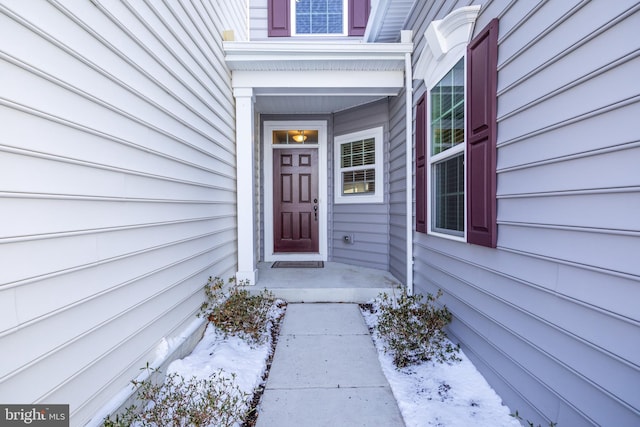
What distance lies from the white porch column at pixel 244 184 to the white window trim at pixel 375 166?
1.60 meters

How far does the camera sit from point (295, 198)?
4.98 metres

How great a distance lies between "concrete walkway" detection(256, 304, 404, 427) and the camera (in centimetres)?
169

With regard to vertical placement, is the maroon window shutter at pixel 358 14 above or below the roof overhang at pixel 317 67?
above

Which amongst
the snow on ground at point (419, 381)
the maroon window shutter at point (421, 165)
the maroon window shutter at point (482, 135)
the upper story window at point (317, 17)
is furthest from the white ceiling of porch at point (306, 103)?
the snow on ground at point (419, 381)

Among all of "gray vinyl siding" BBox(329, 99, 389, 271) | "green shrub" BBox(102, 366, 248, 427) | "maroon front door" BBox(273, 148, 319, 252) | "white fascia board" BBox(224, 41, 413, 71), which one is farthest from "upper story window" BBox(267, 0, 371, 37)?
"green shrub" BBox(102, 366, 248, 427)

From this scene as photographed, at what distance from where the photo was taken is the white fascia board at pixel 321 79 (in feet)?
11.2

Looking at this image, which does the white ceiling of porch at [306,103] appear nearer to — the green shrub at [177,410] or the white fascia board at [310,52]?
the white fascia board at [310,52]

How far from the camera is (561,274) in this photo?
1.28 m

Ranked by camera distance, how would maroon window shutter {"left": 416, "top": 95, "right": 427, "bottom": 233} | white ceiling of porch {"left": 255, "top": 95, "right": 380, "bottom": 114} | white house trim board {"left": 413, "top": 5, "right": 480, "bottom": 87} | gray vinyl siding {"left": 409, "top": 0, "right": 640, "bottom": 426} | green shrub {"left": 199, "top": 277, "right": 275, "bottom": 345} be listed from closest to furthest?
1. gray vinyl siding {"left": 409, "top": 0, "right": 640, "bottom": 426}
2. white house trim board {"left": 413, "top": 5, "right": 480, "bottom": 87}
3. green shrub {"left": 199, "top": 277, "right": 275, "bottom": 345}
4. maroon window shutter {"left": 416, "top": 95, "right": 427, "bottom": 233}
5. white ceiling of porch {"left": 255, "top": 95, "right": 380, "bottom": 114}

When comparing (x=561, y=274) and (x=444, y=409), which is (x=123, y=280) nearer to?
(x=444, y=409)

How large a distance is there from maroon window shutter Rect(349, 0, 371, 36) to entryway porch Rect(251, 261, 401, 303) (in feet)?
11.4

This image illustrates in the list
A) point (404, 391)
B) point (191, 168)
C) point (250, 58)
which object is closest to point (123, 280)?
point (191, 168)

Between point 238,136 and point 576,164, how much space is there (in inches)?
120

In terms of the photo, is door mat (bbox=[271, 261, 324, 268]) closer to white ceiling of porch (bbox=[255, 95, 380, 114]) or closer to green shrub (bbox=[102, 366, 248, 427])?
white ceiling of porch (bbox=[255, 95, 380, 114])
